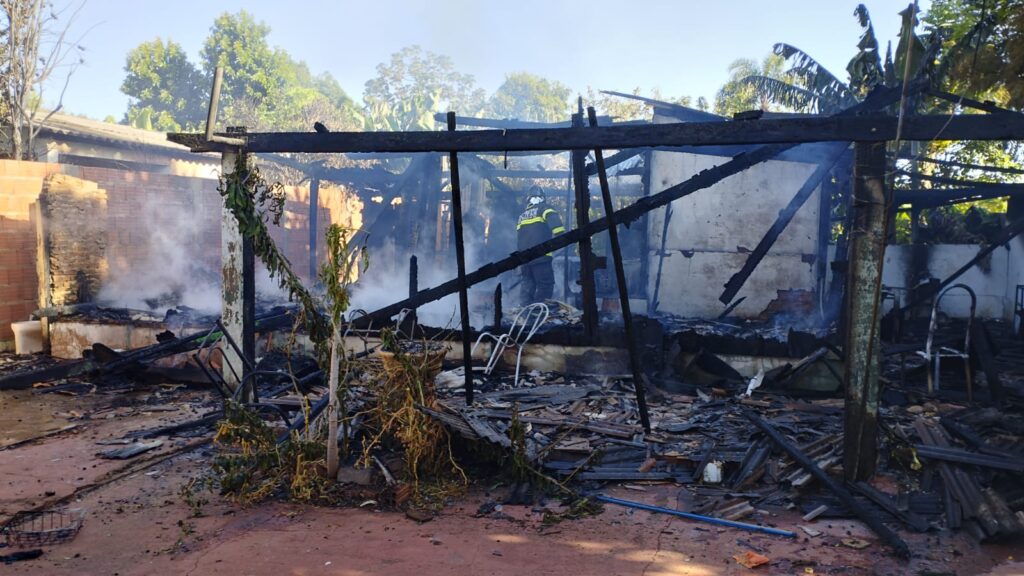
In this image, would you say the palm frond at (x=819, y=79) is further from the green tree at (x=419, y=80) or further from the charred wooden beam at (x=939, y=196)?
the green tree at (x=419, y=80)

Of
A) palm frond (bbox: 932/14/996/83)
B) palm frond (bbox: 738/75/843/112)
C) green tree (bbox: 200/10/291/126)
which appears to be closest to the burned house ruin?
palm frond (bbox: 932/14/996/83)

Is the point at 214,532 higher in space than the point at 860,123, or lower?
lower

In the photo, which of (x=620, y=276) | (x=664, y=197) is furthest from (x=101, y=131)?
(x=620, y=276)

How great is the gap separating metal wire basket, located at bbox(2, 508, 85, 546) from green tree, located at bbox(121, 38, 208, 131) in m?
36.2

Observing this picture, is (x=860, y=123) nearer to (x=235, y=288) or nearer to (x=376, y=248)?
(x=235, y=288)

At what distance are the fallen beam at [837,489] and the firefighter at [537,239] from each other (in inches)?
312

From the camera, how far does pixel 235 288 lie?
8.81 meters

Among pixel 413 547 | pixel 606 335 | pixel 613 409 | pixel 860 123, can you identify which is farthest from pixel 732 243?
pixel 413 547

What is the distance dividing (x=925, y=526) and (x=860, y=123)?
3.33 metres

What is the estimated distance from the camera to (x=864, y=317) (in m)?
6.20

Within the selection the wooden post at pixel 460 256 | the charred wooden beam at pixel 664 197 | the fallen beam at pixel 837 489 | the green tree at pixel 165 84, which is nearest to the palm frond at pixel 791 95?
the charred wooden beam at pixel 664 197

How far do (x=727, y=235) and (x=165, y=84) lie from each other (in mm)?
33943

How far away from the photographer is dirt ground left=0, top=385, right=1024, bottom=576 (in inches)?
188

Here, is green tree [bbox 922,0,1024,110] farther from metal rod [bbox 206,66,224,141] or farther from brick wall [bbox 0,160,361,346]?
brick wall [bbox 0,160,361,346]
